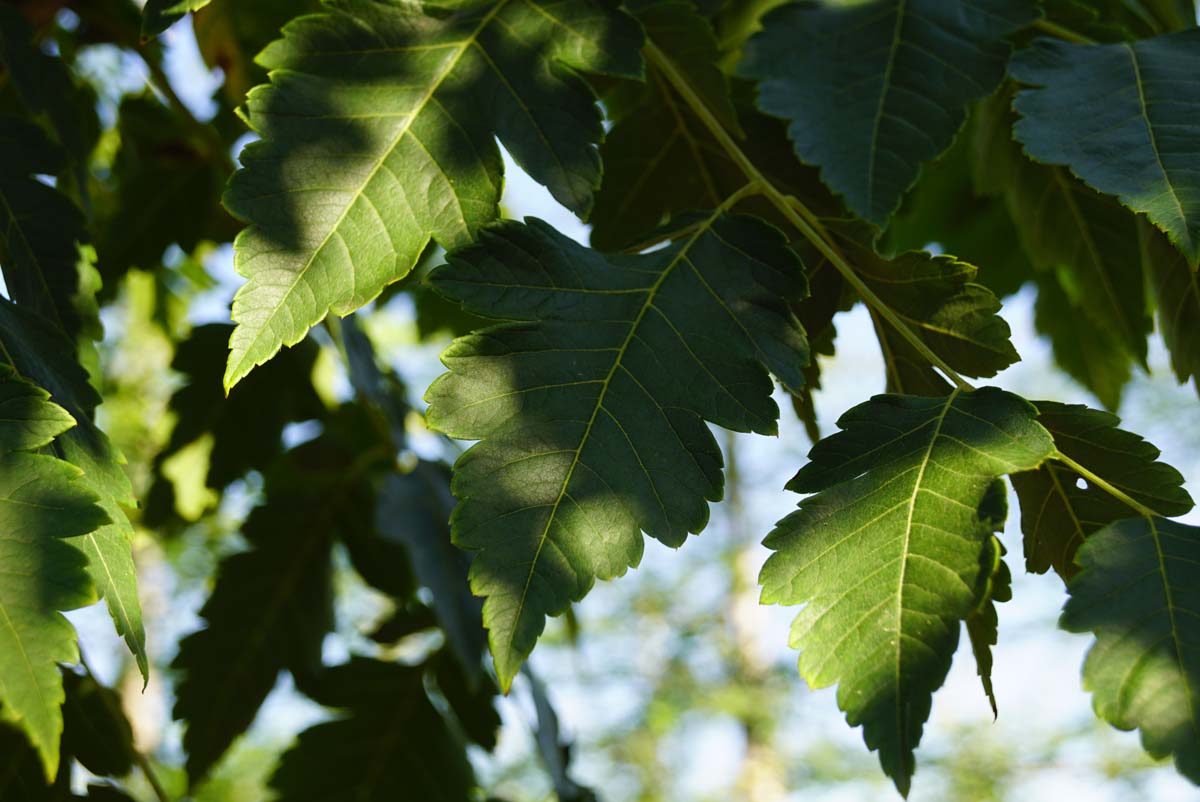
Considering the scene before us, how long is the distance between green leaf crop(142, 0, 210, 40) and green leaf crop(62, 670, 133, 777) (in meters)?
0.50

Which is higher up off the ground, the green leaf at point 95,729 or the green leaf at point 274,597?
the green leaf at point 95,729

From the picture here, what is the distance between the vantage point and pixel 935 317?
24.9 inches

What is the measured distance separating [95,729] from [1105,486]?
782 millimetres

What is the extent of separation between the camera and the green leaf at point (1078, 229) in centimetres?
Answer: 87

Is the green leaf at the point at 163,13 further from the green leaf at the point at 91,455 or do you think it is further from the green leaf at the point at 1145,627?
the green leaf at the point at 1145,627

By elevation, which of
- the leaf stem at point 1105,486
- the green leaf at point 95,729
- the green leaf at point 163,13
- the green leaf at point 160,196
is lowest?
the green leaf at point 95,729

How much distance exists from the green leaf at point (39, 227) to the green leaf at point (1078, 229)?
2.36 ft

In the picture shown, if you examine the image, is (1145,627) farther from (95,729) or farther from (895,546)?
(95,729)

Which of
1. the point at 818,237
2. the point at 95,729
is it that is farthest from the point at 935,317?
the point at 95,729

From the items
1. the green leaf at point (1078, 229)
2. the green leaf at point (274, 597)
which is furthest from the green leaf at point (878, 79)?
the green leaf at point (274, 597)

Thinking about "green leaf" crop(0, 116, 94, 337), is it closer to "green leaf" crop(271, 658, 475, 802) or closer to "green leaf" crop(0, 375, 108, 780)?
"green leaf" crop(0, 375, 108, 780)

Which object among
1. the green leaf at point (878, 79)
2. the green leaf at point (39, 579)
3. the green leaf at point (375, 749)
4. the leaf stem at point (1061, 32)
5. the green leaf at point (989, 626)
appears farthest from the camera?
the green leaf at point (375, 749)

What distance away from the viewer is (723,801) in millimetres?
12305

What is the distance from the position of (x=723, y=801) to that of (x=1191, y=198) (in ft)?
41.9
